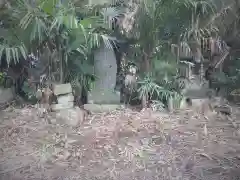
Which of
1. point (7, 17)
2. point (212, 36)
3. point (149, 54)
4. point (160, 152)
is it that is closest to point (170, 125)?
point (160, 152)

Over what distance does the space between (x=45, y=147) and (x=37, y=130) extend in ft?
1.12

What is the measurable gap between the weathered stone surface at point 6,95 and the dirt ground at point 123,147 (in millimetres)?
267

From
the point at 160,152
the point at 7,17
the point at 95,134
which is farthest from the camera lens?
the point at 7,17

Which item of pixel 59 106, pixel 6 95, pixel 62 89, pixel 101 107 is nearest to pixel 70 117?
pixel 59 106

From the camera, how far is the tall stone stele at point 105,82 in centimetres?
335

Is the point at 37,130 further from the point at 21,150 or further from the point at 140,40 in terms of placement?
the point at 140,40

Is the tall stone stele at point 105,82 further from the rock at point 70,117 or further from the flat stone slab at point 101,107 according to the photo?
the rock at point 70,117

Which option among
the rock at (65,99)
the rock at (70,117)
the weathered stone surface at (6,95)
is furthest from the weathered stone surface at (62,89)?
the weathered stone surface at (6,95)

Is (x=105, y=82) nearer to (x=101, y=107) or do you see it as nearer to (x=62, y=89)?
(x=101, y=107)

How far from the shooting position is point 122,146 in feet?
7.91

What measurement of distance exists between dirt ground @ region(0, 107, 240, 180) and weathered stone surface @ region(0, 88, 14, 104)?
0.88 ft

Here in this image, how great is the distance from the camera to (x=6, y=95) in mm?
3420

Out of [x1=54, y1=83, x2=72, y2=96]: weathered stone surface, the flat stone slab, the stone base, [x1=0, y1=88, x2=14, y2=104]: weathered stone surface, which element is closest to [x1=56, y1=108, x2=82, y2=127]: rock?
[x1=54, y1=83, x2=72, y2=96]: weathered stone surface

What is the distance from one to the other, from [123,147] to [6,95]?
1608 millimetres
